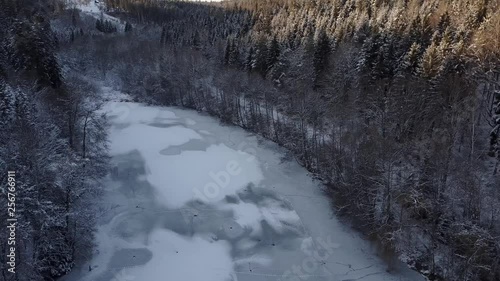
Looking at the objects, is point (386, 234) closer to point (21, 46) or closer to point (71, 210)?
point (71, 210)

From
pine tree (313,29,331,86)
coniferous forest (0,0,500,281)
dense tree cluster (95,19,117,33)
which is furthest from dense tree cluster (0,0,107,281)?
dense tree cluster (95,19,117,33)

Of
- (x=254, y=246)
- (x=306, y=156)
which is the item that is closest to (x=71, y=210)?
(x=254, y=246)

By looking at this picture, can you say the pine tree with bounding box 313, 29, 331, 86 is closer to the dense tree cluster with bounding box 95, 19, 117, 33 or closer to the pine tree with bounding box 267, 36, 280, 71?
the pine tree with bounding box 267, 36, 280, 71

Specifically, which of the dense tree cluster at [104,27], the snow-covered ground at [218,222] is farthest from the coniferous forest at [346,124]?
the dense tree cluster at [104,27]

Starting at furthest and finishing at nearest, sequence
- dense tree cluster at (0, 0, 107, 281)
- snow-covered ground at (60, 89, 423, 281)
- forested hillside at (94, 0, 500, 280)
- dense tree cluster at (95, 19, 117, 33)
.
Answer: dense tree cluster at (95, 19, 117, 33) → forested hillside at (94, 0, 500, 280) → snow-covered ground at (60, 89, 423, 281) → dense tree cluster at (0, 0, 107, 281)

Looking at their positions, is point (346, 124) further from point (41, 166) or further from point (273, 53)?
point (41, 166)

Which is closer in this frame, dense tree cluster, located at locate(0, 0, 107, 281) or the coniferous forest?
dense tree cluster, located at locate(0, 0, 107, 281)
